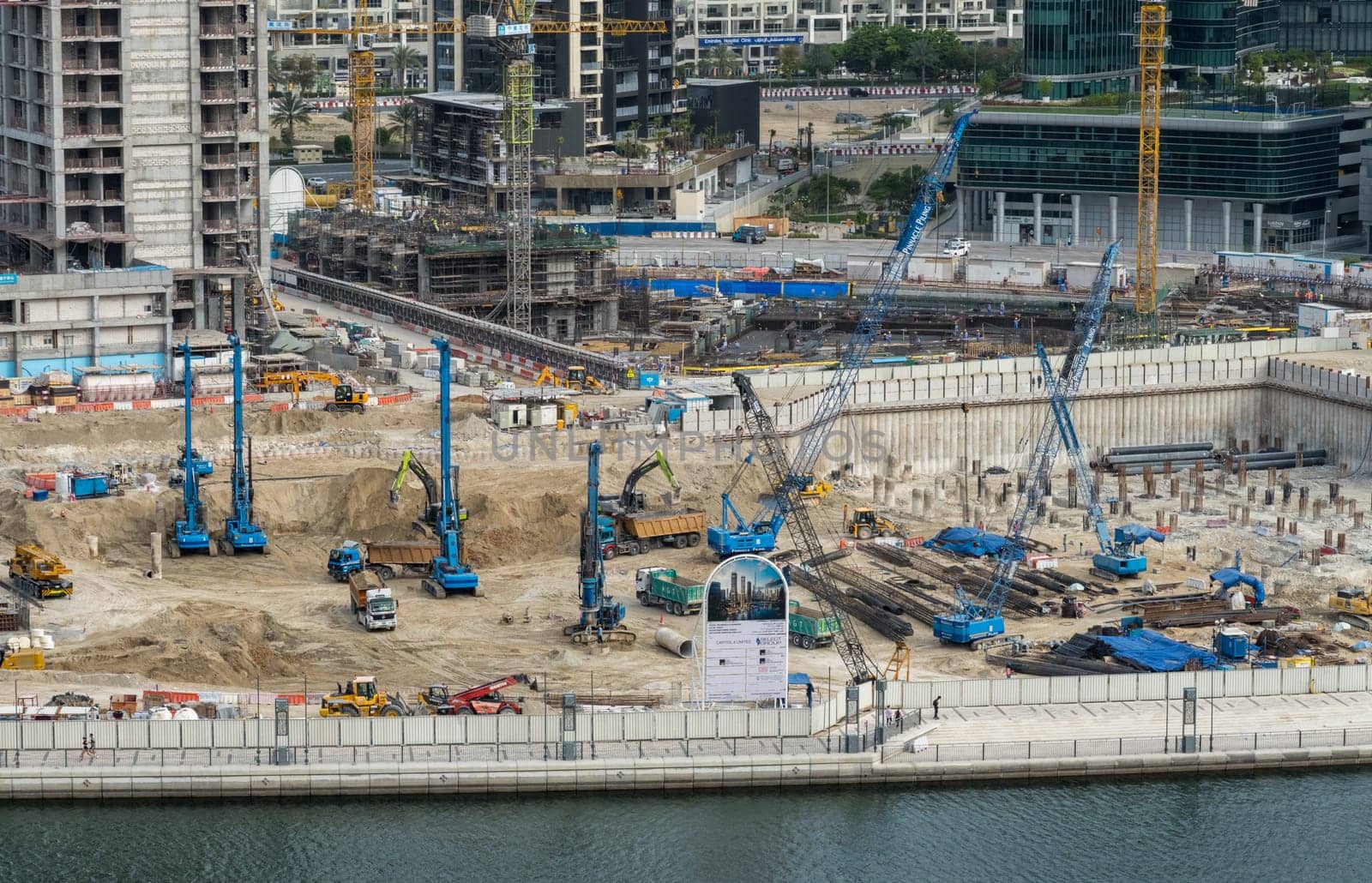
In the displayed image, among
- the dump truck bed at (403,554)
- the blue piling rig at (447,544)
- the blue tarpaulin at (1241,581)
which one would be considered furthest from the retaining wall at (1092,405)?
the blue tarpaulin at (1241,581)

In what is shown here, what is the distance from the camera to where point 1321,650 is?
115188mm

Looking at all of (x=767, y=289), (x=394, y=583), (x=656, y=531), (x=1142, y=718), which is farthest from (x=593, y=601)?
(x=767, y=289)

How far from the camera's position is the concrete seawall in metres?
96.9

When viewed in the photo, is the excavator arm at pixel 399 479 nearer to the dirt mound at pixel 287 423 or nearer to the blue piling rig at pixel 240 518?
the blue piling rig at pixel 240 518

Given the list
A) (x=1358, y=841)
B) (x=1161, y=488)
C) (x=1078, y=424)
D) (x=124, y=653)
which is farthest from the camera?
(x=1078, y=424)

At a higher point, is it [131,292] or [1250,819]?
[131,292]

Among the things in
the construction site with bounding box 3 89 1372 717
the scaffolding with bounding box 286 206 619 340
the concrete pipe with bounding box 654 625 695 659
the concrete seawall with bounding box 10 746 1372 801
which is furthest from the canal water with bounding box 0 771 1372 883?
the scaffolding with bounding box 286 206 619 340

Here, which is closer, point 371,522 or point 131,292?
point 371,522

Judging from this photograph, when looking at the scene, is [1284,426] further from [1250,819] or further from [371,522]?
[1250,819]

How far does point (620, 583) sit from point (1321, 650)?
94.7 feet

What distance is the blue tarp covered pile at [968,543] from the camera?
13162cm

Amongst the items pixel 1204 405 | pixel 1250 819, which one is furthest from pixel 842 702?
pixel 1204 405

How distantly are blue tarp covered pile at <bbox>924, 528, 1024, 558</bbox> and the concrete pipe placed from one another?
21.1 metres

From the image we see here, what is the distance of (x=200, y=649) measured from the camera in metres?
111
